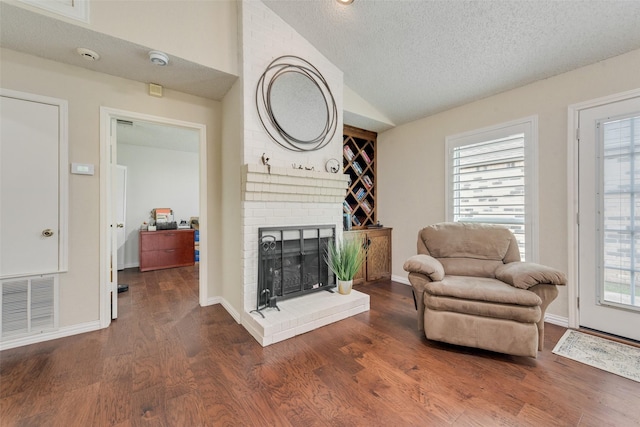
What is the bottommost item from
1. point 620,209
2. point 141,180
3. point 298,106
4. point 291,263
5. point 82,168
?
point 291,263

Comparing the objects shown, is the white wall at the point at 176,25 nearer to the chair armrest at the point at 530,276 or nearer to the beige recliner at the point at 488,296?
the beige recliner at the point at 488,296

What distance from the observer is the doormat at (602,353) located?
163cm

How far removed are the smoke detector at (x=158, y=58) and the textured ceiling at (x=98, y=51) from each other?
43 millimetres

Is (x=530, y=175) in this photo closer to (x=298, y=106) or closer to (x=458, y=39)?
(x=458, y=39)

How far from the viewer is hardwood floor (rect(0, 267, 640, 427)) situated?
50.0 inches

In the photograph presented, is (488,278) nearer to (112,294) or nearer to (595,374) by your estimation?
(595,374)

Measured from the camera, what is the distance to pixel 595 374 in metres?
1.58

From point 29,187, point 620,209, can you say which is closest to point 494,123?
point 620,209

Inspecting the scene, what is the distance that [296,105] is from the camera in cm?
257

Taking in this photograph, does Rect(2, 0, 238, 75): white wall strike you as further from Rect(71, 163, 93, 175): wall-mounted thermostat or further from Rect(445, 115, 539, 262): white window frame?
Rect(445, 115, 539, 262): white window frame

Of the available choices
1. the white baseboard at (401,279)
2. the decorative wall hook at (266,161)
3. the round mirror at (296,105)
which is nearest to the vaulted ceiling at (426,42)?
the round mirror at (296,105)

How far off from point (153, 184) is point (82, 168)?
113 inches

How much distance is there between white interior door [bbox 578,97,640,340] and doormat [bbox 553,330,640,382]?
0.22 meters

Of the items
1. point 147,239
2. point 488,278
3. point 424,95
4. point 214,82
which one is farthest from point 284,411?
point 147,239
